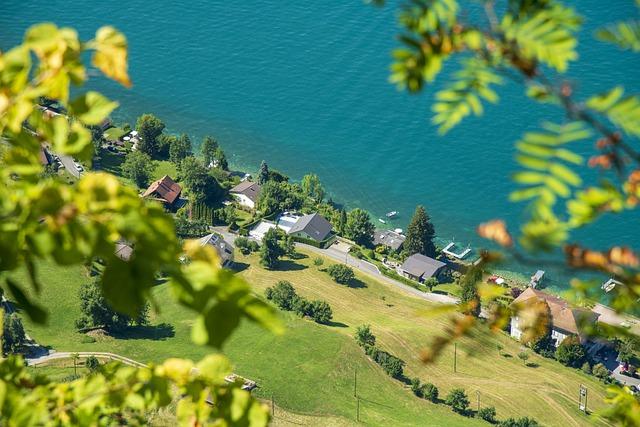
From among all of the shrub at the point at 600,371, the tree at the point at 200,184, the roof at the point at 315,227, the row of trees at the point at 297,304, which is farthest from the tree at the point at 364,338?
the tree at the point at 200,184

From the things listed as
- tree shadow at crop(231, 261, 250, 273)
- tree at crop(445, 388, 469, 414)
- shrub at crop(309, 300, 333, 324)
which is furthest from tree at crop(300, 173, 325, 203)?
tree at crop(445, 388, 469, 414)

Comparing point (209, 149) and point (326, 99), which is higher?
point (326, 99)

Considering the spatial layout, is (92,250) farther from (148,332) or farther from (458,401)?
(148,332)

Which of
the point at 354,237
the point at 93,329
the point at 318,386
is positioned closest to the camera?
the point at 318,386

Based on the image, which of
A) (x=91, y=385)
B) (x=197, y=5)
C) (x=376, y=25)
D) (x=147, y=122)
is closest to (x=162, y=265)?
(x=91, y=385)

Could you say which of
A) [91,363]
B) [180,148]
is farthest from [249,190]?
[91,363]

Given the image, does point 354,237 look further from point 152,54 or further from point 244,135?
point 152,54
